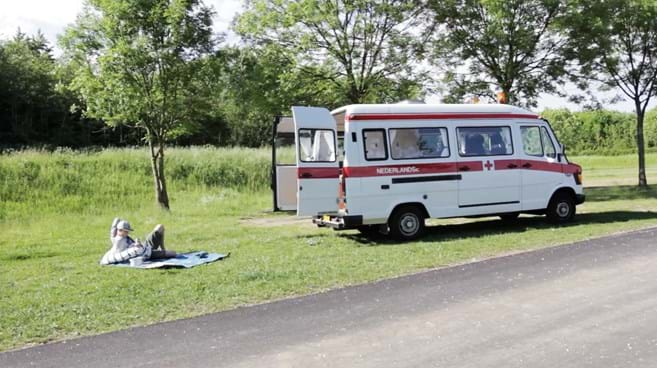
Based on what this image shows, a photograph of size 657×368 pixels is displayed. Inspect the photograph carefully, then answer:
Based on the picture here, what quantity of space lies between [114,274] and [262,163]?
19541 mm

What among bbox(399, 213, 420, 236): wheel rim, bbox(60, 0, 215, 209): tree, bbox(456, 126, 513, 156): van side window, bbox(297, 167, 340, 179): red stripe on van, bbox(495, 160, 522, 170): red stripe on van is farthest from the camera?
bbox(60, 0, 215, 209): tree

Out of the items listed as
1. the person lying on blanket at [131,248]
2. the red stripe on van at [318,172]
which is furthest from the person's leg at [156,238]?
the red stripe on van at [318,172]

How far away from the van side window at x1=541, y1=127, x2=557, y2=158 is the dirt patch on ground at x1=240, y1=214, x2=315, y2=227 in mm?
6080

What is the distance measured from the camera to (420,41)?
2084 centimetres

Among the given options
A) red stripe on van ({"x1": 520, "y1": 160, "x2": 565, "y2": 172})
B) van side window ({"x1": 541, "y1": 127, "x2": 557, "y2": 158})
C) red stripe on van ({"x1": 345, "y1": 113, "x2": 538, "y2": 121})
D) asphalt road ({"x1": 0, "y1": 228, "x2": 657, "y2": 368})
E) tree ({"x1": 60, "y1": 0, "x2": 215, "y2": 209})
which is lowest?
asphalt road ({"x1": 0, "y1": 228, "x2": 657, "y2": 368})

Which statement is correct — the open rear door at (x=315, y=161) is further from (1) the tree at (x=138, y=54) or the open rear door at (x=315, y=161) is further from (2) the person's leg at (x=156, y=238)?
(1) the tree at (x=138, y=54)

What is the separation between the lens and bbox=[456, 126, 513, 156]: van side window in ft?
43.3

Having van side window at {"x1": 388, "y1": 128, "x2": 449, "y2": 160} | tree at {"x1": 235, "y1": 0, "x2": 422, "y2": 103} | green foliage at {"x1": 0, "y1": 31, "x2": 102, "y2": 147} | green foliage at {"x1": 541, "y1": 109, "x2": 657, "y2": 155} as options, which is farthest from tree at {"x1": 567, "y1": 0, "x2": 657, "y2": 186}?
green foliage at {"x1": 0, "y1": 31, "x2": 102, "y2": 147}

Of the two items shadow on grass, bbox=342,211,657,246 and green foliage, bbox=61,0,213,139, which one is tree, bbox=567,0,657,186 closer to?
shadow on grass, bbox=342,211,657,246

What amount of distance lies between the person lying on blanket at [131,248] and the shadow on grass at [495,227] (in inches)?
158

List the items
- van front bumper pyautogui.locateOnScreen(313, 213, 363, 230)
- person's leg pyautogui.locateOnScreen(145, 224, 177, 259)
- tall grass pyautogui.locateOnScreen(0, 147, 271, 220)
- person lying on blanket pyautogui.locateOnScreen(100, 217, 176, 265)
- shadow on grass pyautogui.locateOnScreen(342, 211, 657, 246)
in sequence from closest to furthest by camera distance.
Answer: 1. person lying on blanket pyautogui.locateOnScreen(100, 217, 176, 265)
2. person's leg pyautogui.locateOnScreen(145, 224, 177, 259)
3. van front bumper pyautogui.locateOnScreen(313, 213, 363, 230)
4. shadow on grass pyautogui.locateOnScreen(342, 211, 657, 246)
5. tall grass pyautogui.locateOnScreen(0, 147, 271, 220)

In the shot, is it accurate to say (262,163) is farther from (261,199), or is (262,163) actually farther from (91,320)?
(91,320)

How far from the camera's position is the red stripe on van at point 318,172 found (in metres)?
12.0

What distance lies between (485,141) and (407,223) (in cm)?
263
